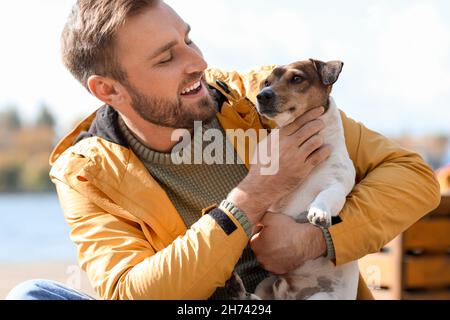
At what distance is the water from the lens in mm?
7285

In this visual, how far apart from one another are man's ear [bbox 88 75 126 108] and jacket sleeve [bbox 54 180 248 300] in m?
0.54

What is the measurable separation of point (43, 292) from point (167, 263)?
40 centimetres

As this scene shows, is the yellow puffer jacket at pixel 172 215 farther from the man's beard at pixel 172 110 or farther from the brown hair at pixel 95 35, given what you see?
the brown hair at pixel 95 35

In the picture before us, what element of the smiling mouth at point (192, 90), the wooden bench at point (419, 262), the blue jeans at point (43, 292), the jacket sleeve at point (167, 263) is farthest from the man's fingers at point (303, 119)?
the wooden bench at point (419, 262)

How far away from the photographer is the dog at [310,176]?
233 centimetres

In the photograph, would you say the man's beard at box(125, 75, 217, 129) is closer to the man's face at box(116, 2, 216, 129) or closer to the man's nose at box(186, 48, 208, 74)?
the man's face at box(116, 2, 216, 129)

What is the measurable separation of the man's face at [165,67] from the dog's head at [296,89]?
214 millimetres

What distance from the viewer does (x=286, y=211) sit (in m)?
2.39

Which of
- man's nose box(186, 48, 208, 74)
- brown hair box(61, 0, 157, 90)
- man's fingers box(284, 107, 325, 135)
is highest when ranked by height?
brown hair box(61, 0, 157, 90)

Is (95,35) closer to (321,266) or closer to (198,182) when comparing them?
(198,182)

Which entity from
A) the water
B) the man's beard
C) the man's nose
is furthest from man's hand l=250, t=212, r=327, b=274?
the water
